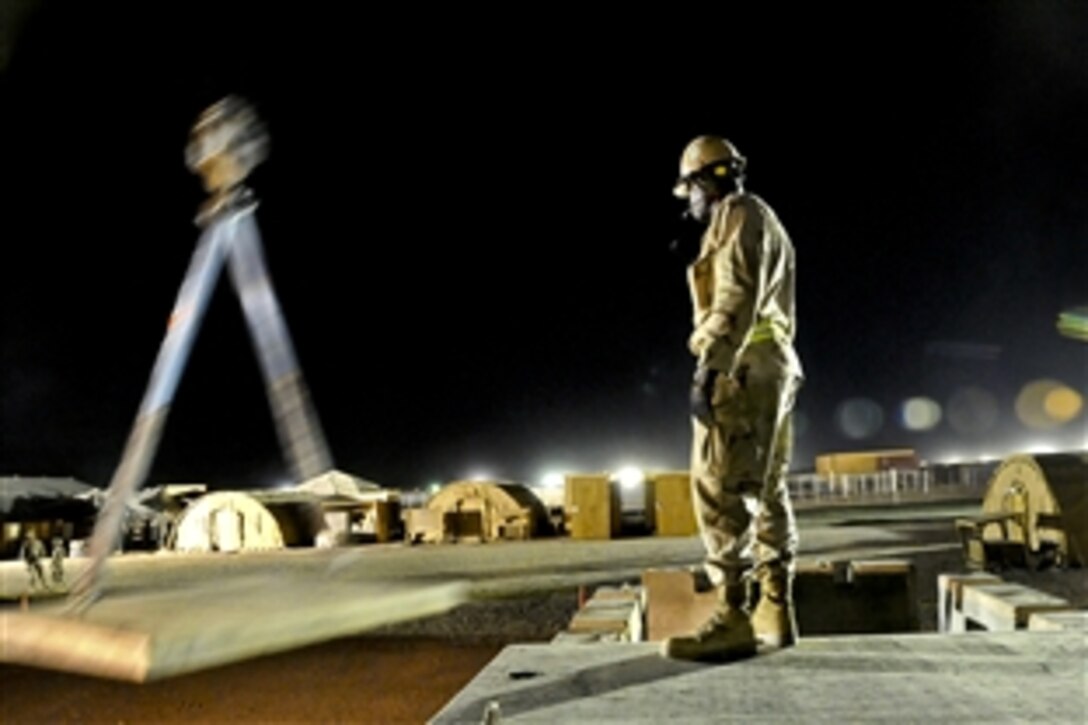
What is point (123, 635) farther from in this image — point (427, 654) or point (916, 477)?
point (916, 477)

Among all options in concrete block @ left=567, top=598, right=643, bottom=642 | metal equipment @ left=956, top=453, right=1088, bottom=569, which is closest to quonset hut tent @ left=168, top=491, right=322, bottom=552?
metal equipment @ left=956, top=453, right=1088, bottom=569

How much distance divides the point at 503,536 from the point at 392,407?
8274cm

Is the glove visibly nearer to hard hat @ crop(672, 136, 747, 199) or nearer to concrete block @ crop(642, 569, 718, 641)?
hard hat @ crop(672, 136, 747, 199)

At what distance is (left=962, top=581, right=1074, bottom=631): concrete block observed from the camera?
5.40m

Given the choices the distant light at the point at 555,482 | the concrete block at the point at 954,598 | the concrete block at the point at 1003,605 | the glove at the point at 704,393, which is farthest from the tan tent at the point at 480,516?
the glove at the point at 704,393

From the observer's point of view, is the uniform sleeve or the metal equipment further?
the metal equipment

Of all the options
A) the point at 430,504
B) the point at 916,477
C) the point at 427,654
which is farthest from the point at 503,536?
the point at 916,477

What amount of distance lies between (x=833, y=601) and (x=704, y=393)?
4199 mm

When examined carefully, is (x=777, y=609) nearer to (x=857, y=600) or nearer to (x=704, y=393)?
(x=704, y=393)

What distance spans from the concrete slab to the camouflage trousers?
0.50 m

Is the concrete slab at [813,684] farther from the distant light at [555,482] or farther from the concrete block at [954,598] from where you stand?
the distant light at [555,482]

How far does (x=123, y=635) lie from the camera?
689 inches

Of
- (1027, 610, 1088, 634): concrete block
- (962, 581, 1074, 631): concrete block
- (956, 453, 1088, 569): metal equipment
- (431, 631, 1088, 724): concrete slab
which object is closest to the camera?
(431, 631, 1088, 724): concrete slab

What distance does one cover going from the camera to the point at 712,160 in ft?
14.8
